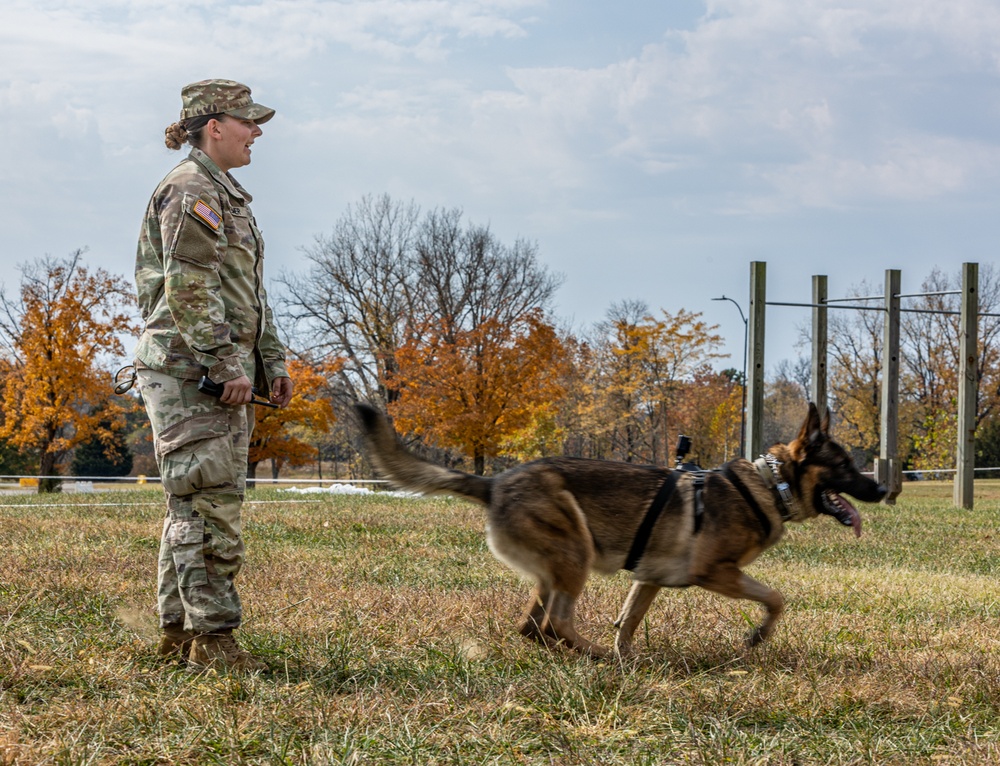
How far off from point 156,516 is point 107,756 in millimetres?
9678

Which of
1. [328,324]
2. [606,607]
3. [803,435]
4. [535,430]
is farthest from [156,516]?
[328,324]

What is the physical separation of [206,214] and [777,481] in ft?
10.4

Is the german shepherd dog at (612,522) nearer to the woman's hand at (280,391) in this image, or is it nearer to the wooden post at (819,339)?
the woman's hand at (280,391)

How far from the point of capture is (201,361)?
4285 millimetres

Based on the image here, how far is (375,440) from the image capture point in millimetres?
4855

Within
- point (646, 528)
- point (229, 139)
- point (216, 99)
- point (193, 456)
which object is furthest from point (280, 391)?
point (646, 528)

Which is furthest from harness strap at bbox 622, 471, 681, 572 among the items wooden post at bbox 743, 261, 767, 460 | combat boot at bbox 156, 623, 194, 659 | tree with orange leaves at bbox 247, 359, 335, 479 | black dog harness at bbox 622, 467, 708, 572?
tree with orange leaves at bbox 247, 359, 335, 479

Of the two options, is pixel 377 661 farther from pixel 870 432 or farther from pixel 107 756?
pixel 870 432

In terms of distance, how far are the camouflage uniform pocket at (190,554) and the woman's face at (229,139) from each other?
166 cm

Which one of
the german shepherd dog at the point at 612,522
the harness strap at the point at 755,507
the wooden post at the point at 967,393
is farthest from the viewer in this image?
the wooden post at the point at 967,393

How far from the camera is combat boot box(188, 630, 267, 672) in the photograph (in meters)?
4.34

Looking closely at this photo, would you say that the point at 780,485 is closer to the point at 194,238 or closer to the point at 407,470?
the point at 407,470

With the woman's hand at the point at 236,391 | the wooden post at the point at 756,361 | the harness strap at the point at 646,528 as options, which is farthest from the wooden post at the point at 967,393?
the woman's hand at the point at 236,391

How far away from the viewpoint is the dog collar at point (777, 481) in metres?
5.32
